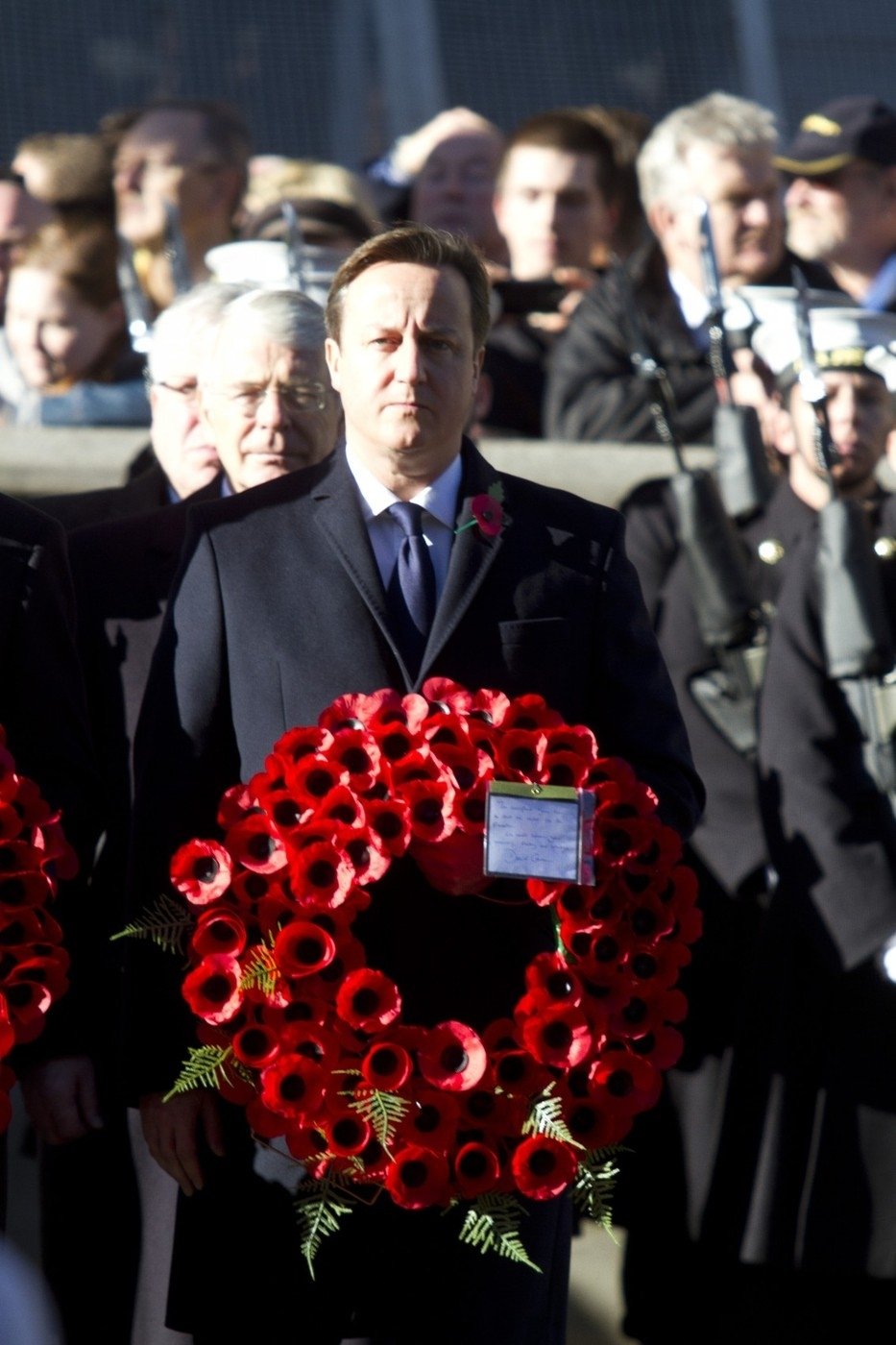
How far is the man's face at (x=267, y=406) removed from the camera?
412cm

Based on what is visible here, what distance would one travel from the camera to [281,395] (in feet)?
13.5

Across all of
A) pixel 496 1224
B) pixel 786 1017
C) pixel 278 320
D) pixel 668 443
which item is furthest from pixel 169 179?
pixel 496 1224

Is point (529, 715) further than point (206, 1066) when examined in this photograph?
Yes

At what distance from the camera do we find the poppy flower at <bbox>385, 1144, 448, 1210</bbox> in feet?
10.2

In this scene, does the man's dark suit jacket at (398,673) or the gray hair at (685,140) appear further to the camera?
the gray hair at (685,140)

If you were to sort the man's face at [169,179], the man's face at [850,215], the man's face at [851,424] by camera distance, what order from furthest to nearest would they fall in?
the man's face at [850,215] < the man's face at [169,179] < the man's face at [851,424]

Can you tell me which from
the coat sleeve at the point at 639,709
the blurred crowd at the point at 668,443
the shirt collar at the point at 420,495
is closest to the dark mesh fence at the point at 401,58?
the blurred crowd at the point at 668,443

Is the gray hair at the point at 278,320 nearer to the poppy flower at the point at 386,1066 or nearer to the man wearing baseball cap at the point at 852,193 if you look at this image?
the poppy flower at the point at 386,1066

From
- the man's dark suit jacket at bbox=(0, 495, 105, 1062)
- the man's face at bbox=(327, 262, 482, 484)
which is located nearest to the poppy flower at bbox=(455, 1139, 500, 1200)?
the man's dark suit jacket at bbox=(0, 495, 105, 1062)

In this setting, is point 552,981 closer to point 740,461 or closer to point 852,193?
point 740,461

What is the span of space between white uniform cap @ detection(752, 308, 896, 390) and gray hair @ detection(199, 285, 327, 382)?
159cm

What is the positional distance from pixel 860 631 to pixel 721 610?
37 centimetres

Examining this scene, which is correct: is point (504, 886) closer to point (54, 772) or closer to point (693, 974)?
point (54, 772)

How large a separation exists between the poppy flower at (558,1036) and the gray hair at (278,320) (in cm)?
147
